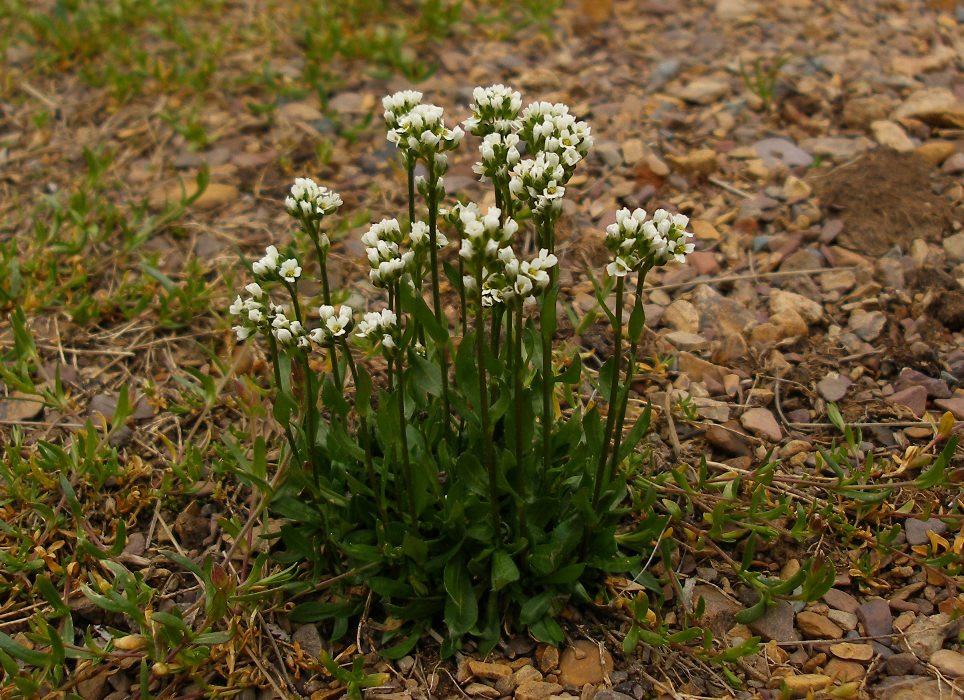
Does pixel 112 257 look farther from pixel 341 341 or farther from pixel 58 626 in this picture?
pixel 341 341

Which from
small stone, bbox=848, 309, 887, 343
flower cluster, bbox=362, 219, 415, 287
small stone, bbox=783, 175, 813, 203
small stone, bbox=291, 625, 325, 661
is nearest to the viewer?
flower cluster, bbox=362, 219, 415, 287

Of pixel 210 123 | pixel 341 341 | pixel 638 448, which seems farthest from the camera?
pixel 210 123

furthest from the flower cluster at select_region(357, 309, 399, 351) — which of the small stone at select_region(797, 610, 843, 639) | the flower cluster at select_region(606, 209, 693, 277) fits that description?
the small stone at select_region(797, 610, 843, 639)

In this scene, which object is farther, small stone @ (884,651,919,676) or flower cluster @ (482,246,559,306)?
small stone @ (884,651,919,676)

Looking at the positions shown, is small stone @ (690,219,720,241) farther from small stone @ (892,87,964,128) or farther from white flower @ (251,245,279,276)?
white flower @ (251,245,279,276)

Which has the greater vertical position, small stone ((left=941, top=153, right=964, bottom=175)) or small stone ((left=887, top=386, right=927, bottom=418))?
small stone ((left=941, top=153, right=964, bottom=175))

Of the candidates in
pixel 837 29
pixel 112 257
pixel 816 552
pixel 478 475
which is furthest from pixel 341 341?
pixel 837 29
